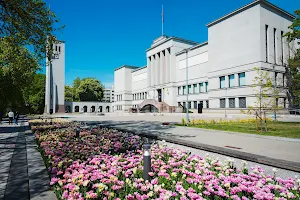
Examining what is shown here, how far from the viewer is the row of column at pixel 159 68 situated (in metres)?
61.9

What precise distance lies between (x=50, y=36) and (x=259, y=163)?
12.9 meters

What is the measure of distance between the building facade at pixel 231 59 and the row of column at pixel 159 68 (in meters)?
0.36

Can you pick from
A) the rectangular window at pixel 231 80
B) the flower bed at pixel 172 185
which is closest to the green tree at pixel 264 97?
the flower bed at pixel 172 185

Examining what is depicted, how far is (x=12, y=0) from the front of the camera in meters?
10.4

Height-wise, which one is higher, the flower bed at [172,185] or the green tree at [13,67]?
the green tree at [13,67]

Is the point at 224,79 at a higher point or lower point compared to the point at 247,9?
lower

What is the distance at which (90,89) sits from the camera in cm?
9425

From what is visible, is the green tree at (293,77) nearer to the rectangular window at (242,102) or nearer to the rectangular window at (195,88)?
the rectangular window at (242,102)

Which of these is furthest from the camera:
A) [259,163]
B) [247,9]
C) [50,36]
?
[247,9]

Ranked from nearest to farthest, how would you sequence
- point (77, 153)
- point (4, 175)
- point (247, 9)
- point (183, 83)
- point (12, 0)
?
point (4, 175), point (77, 153), point (12, 0), point (247, 9), point (183, 83)

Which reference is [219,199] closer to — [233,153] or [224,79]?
[233,153]

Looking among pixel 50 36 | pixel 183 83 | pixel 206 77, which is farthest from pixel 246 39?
pixel 50 36

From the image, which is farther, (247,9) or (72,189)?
(247,9)

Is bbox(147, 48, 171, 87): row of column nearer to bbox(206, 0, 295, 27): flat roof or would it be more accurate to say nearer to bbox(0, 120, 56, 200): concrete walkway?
bbox(206, 0, 295, 27): flat roof
